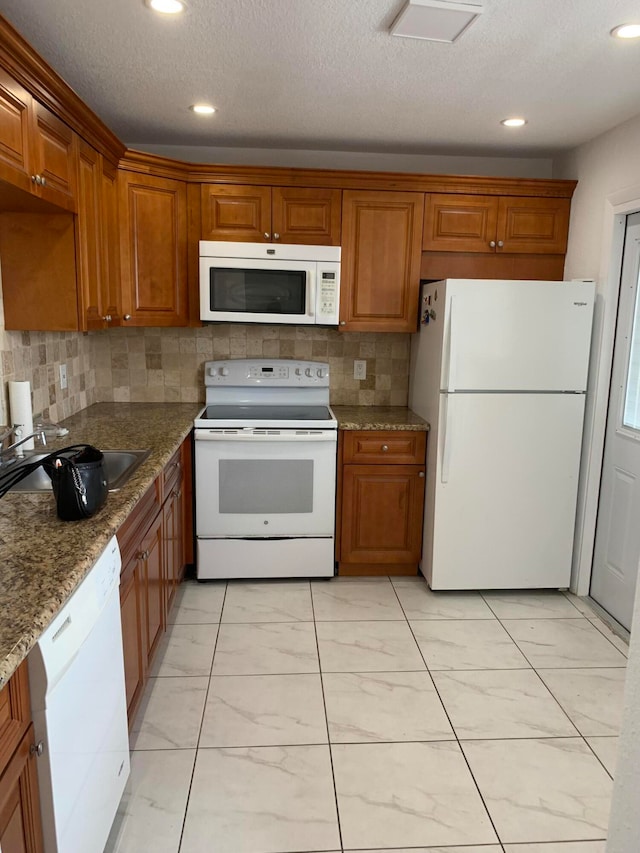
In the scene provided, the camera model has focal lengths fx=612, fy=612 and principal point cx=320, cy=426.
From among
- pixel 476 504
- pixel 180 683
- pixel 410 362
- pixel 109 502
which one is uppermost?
pixel 410 362

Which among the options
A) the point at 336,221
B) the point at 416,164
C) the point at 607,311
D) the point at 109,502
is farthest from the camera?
the point at 416,164

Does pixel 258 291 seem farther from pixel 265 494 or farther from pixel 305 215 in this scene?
pixel 265 494

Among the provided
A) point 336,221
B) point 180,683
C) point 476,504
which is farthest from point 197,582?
point 336,221

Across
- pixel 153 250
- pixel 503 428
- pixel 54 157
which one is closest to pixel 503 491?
pixel 503 428

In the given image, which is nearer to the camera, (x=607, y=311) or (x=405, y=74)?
(x=405, y=74)

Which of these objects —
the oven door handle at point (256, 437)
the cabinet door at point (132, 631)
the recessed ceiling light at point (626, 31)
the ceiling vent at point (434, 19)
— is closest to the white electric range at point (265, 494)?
the oven door handle at point (256, 437)

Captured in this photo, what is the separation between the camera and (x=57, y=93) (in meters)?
2.10

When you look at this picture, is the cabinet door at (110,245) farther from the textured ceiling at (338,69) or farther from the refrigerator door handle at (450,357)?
the refrigerator door handle at (450,357)

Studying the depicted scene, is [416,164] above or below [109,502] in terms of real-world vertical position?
above

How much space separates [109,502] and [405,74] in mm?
1916

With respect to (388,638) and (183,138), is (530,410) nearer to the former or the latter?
(388,638)

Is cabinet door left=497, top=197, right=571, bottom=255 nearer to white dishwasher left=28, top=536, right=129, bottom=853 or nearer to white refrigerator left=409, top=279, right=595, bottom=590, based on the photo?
white refrigerator left=409, top=279, right=595, bottom=590

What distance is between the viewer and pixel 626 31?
6.50 feet

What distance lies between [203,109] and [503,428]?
6.83 feet
